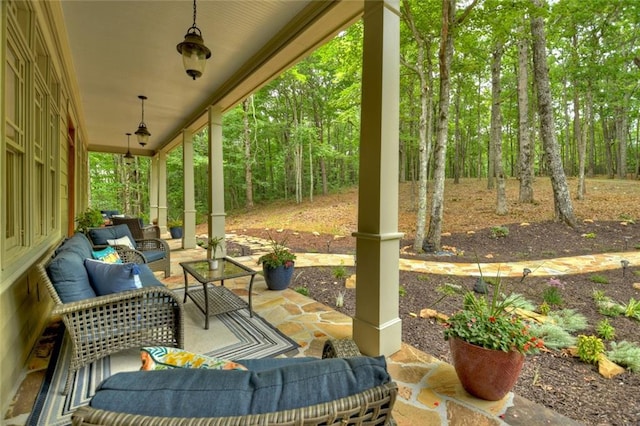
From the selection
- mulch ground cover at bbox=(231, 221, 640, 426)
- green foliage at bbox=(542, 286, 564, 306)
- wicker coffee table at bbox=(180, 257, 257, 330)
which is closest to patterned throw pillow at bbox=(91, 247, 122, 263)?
wicker coffee table at bbox=(180, 257, 257, 330)

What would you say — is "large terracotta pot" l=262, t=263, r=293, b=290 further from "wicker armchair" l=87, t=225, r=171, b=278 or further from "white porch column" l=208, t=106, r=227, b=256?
"white porch column" l=208, t=106, r=227, b=256

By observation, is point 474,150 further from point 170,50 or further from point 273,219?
point 170,50

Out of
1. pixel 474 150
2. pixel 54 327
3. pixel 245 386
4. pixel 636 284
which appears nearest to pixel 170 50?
pixel 54 327

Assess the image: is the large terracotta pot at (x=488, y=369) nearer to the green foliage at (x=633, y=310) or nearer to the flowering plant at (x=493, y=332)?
the flowering plant at (x=493, y=332)

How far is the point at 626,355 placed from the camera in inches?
91.7

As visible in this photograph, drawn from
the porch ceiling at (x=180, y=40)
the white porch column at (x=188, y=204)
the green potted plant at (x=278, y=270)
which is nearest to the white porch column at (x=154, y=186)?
the white porch column at (x=188, y=204)

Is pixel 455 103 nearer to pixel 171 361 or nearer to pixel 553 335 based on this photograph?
pixel 553 335

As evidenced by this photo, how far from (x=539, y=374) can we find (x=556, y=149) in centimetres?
691

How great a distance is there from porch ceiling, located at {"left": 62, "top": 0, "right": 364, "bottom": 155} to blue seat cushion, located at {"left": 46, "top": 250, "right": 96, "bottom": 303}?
2.31 m

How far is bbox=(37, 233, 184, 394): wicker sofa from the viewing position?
1858 millimetres

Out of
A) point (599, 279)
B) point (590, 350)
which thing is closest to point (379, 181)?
point (590, 350)

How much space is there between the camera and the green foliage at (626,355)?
88.3 inches

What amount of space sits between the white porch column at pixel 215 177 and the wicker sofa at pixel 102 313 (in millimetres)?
3003

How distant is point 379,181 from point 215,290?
7.53 ft
